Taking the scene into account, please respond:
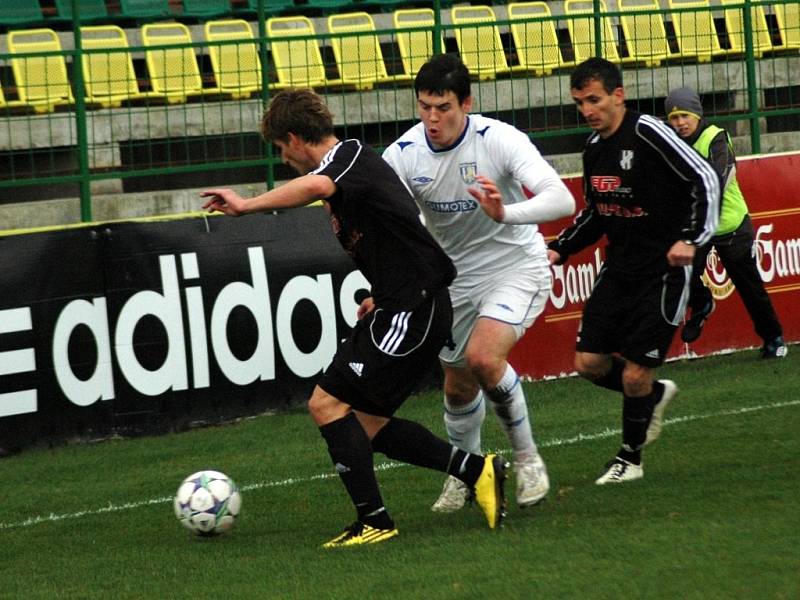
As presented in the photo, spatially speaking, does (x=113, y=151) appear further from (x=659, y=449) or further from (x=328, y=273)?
(x=659, y=449)

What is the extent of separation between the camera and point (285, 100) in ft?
19.8

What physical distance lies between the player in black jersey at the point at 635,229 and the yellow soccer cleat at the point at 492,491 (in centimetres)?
109

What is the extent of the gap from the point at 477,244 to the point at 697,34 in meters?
7.08

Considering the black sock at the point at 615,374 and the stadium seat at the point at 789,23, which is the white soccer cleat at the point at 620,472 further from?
the stadium seat at the point at 789,23

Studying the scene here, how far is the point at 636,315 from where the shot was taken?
737cm

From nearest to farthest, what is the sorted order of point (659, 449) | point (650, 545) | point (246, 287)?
1. point (650, 545)
2. point (659, 449)
3. point (246, 287)

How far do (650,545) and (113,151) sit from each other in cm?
640

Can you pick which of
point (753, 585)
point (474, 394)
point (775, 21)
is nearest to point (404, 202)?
point (474, 394)

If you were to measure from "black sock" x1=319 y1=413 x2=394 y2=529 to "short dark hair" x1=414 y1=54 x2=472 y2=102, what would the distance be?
1.45 meters

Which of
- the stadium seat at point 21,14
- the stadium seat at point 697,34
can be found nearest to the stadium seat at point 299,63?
the stadium seat at point 697,34

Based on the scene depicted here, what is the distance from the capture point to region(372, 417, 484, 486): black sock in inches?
251

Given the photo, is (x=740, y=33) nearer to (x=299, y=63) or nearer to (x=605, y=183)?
(x=299, y=63)

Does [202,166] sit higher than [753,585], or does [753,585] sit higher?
[202,166]

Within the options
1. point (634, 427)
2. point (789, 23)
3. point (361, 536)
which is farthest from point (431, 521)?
point (789, 23)
